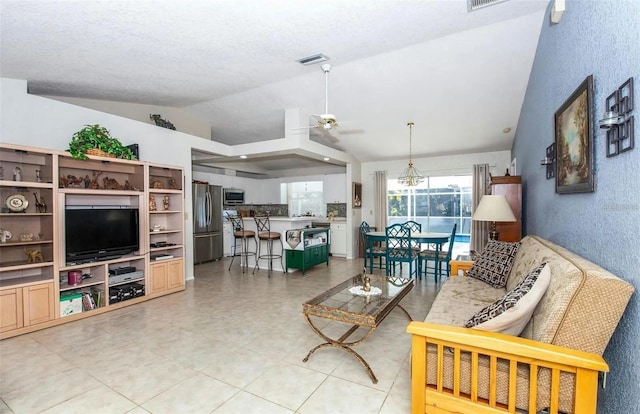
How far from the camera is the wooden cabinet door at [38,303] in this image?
112 inches

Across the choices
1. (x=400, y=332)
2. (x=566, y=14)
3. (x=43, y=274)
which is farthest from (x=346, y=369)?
(x=43, y=274)

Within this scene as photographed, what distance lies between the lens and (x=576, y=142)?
1.95 metres

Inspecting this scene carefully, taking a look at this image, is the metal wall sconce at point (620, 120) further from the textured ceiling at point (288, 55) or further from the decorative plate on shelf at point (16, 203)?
the decorative plate on shelf at point (16, 203)

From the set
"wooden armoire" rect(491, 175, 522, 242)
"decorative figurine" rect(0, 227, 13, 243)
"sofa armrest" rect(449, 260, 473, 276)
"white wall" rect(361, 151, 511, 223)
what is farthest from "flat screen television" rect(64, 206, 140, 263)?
"white wall" rect(361, 151, 511, 223)

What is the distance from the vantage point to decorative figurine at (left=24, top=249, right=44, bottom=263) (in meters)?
3.01

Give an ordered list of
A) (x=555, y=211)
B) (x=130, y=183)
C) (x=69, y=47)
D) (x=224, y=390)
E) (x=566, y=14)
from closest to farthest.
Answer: (x=224, y=390) < (x=566, y=14) < (x=555, y=211) < (x=69, y=47) < (x=130, y=183)

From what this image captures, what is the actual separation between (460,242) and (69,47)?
798cm

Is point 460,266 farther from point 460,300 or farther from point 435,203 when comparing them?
point 435,203

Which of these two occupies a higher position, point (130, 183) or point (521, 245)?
point (130, 183)

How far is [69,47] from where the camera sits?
272 cm

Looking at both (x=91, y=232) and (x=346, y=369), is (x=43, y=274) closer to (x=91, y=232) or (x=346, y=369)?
(x=91, y=232)

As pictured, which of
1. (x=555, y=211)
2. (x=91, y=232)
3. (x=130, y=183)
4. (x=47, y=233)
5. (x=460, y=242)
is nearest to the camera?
(x=555, y=211)

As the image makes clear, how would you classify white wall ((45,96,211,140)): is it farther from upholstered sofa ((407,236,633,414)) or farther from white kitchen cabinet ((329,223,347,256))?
upholstered sofa ((407,236,633,414))

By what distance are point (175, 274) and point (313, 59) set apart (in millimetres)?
3522
